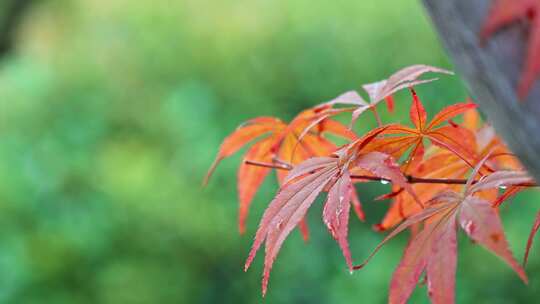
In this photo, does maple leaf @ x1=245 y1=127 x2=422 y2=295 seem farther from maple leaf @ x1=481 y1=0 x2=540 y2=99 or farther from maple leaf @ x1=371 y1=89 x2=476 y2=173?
maple leaf @ x1=481 y1=0 x2=540 y2=99

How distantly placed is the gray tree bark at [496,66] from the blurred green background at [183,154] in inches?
64.9

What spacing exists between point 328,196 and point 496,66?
0.22 metres

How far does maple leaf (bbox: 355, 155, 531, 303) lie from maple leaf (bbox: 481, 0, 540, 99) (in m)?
0.12

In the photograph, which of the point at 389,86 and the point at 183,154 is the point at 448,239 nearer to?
the point at 389,86

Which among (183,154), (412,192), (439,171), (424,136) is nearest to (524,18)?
(412,192)

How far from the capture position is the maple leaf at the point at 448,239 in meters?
Result: 0.49

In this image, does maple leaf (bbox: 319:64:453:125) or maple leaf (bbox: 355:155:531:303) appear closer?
maple leaf (bbox: 355:155:531:303)

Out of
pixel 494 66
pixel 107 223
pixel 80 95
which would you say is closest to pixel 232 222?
pixel 107 223

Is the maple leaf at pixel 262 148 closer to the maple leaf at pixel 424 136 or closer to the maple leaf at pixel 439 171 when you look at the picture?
the maple leaf at pixel 439 171

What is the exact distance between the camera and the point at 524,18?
41 cm

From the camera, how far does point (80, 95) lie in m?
2.55

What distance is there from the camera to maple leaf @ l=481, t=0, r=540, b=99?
395 mm

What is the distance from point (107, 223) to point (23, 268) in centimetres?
24

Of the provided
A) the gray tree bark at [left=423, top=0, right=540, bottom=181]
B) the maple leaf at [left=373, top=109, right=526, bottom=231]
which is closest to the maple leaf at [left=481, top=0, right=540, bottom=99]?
the gray tree bark at [left=423, top=0, right=540, bottom=181]
